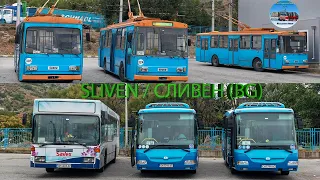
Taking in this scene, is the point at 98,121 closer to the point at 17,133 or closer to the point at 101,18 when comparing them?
the point at 17,133

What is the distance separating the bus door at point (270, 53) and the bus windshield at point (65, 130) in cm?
1735

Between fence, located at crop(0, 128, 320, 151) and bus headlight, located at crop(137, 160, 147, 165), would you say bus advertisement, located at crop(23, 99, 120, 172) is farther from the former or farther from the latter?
fence, located at crop(0, 128, 320, 151)

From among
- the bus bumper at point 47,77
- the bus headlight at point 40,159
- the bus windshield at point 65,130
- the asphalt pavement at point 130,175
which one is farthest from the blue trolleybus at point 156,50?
the bus headlight at point 40,159

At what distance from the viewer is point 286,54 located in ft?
115

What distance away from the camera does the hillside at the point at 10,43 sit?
57.6 m

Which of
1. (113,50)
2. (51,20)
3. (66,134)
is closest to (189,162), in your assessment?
(66,134)

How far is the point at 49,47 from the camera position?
24.5 meters

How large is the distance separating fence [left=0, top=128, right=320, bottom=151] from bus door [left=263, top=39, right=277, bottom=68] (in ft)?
13.3

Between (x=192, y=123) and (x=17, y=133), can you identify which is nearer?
(x=192, y=123)

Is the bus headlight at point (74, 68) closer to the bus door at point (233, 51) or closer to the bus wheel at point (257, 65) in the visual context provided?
the bus wheel at point (257, 65)

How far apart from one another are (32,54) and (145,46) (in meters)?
4.38

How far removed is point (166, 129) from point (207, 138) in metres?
17.0

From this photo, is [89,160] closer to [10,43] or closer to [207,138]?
[207,138]

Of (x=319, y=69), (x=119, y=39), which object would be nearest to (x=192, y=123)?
(x=119, y=39)
